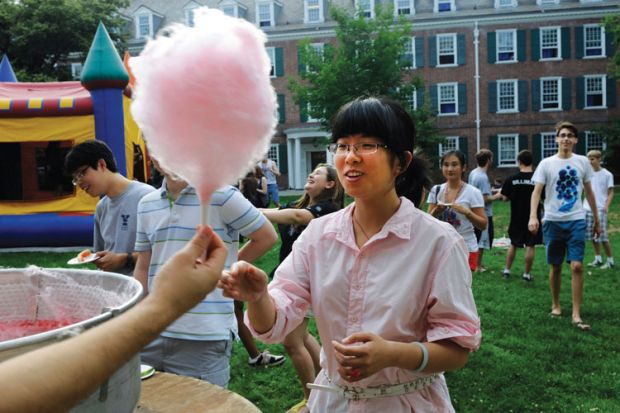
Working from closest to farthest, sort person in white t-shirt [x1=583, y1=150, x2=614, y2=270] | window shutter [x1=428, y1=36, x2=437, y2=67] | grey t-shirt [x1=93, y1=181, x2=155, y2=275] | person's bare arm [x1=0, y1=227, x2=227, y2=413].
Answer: person's bare arm [x1=0, y1=227, x2=227, y2=413] < grey t-shirt [x1=93, y1=181, x2=155, y2=275] < person in white t-shirt [x1=583, y1=150, x2=614, y2=270] < window shutter [x1=428, y1=36, x2=437, y2=67]

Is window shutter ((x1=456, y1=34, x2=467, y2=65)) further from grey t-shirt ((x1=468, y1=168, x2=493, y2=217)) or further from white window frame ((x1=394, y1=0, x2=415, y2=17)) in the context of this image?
grey t-shirt ((x1=468, y1=168, x2=493, y2=217))

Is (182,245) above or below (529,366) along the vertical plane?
above

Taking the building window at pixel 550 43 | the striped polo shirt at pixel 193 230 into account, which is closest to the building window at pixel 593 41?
the building window at pixel 550 43

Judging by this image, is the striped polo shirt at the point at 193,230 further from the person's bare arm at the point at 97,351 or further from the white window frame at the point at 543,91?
the white window frame at the point at 543,91

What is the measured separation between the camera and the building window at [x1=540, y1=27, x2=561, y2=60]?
30125mm

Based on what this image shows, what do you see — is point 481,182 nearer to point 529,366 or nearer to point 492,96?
point 529,366

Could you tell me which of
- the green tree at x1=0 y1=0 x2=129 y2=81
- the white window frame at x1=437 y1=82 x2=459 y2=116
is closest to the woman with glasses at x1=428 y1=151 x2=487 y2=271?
the green tree at x1=0 y1=0 x2=129 y2=81

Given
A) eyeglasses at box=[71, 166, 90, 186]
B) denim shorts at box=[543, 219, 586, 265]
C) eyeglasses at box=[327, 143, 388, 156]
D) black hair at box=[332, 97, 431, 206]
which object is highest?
black hair at box=[332, 97, 431, 206]

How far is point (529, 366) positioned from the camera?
469 centimetres

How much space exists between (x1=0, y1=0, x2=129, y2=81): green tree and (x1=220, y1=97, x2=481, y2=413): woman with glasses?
1087 inches

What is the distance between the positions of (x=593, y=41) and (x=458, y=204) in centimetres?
2962

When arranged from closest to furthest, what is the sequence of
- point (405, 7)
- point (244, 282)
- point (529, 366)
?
point (244, 282)
point (529, 366)
point (405, 7)

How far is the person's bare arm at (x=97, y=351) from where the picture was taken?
82 centimetres

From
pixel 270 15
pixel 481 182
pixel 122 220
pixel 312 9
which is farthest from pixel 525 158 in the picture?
pixel 270 15
